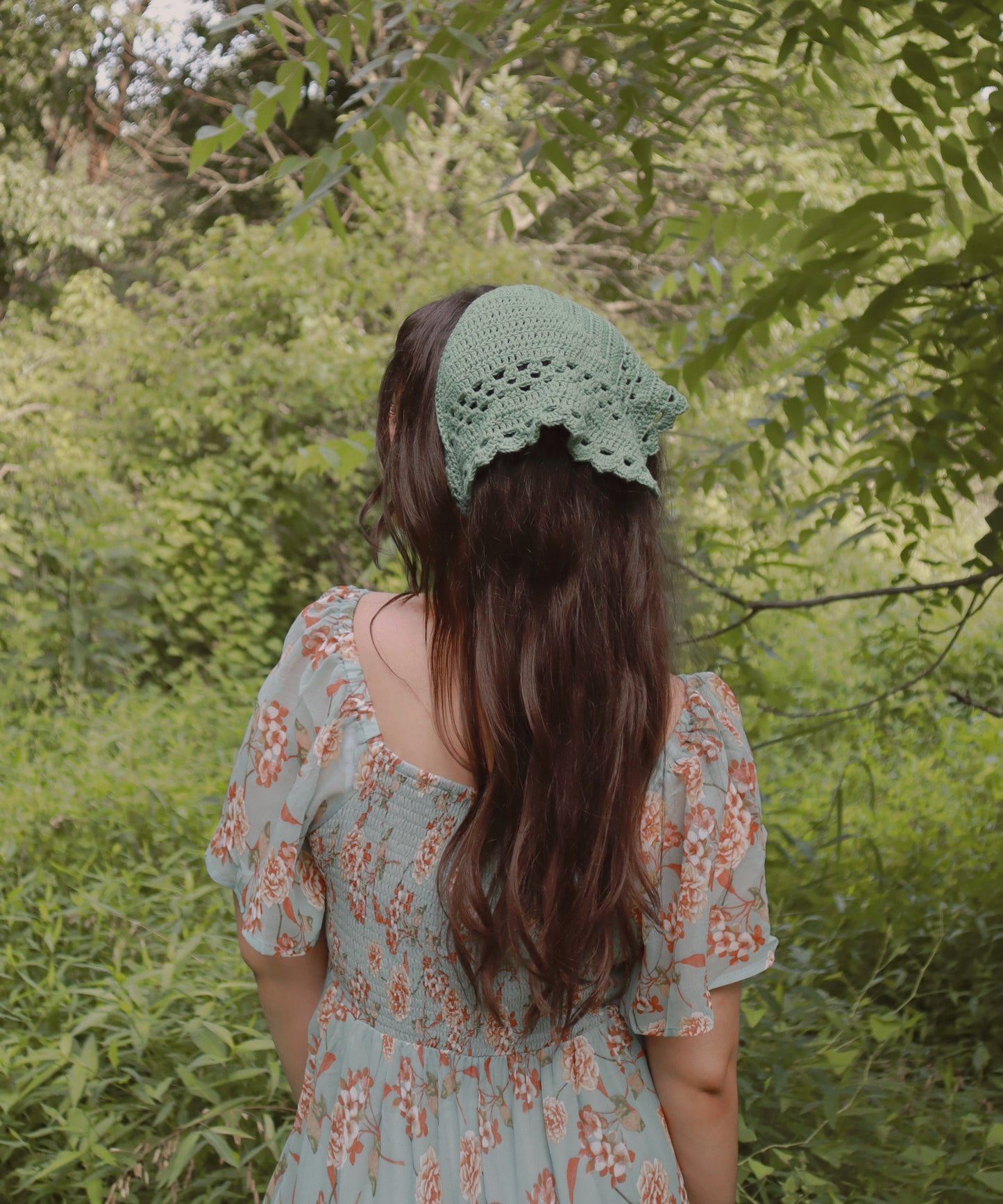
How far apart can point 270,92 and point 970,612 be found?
1.62 m

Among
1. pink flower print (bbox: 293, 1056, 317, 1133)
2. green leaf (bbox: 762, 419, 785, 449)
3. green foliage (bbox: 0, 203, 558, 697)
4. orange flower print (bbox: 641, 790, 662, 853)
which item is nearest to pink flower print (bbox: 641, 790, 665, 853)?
orange flower print (bbox: 641, 790, 662, 853)

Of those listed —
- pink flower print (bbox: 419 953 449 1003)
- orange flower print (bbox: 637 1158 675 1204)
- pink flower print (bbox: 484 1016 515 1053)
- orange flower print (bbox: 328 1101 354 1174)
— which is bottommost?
orange flower print (bbox: 637 1158 675 1204)

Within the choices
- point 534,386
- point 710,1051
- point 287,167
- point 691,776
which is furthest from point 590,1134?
point 287,167

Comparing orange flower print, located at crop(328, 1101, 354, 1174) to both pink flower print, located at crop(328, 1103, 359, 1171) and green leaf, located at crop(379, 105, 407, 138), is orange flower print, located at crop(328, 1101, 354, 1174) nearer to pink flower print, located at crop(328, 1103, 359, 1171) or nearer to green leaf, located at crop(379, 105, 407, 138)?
pink flower print, located at crop(328, 1103, 359, 1171)

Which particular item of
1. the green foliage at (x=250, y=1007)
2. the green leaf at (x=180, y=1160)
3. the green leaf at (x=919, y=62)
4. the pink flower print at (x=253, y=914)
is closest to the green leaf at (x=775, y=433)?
the green leaf at (x=919, y=62)

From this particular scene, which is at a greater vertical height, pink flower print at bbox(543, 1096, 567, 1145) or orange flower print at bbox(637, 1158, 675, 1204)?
pink flower print at bbox(543, 1096, 567, 1145)

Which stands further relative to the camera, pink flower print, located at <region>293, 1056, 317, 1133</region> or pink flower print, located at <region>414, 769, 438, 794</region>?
pink flower print, located at <region>293, 1056, 317, 1133</region>

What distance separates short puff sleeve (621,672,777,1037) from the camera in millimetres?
1032

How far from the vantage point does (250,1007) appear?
7.40 feet

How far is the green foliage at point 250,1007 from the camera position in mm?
1846

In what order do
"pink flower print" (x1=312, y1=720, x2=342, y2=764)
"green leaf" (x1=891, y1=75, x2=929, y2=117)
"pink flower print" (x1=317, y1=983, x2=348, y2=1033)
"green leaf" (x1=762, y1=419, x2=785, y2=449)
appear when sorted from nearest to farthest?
"pink flower print" (x1=312, y1=720, x2=342, y2=764) < "pink flower print" (x1=317, y1=983, x2=348, y2=1033) < "green leaf" (x1=891, y1=75, x2=929, y2=117) < "green leaf" (x1=762, y1=419, x2=785, y2=449)

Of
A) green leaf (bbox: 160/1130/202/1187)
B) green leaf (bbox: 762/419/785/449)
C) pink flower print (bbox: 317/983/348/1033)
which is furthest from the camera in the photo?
green leaf (bbox: 762/419/785/449)

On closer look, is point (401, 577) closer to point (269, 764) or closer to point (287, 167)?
point (287, 167)

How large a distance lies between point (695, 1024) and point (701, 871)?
0.51 feet
